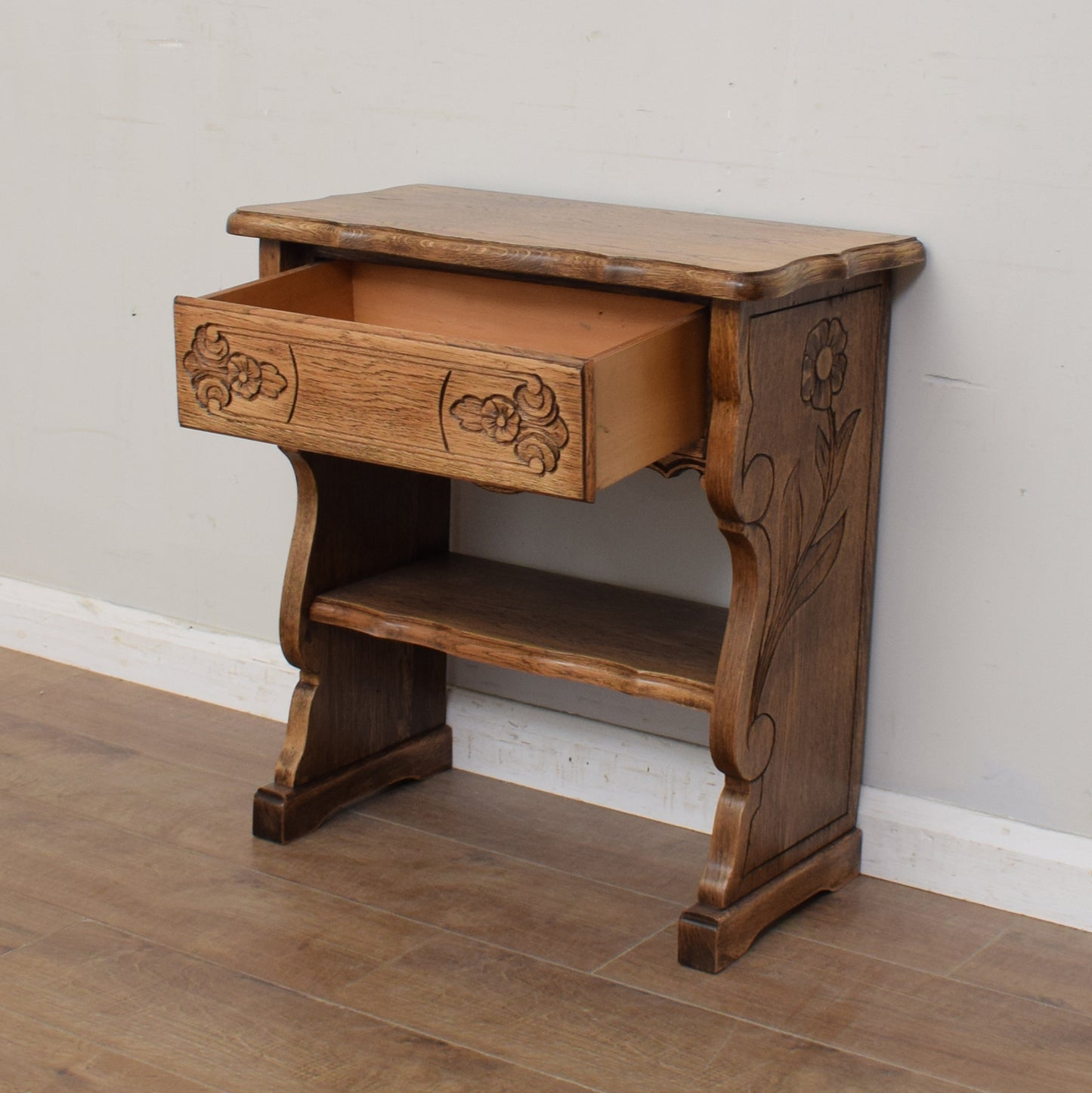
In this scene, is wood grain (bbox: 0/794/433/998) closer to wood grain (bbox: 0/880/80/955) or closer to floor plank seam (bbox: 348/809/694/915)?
wood grain (bbox: 0/880/80/955)

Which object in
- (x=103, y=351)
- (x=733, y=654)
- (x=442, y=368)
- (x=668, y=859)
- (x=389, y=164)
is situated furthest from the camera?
(x=103, y=351)

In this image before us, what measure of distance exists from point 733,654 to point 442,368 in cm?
47

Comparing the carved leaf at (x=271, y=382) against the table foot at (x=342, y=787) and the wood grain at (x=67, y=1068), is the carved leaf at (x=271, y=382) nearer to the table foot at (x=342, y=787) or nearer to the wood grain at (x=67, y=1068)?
the table foot at (x=342, y=787)

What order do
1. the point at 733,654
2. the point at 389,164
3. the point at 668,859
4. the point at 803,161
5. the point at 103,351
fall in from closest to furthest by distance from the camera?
the point at 733,654 < the point at 803,161 < the point at 668,859 < the point at 389,164 < the point at 103,351

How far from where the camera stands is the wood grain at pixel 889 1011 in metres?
1.78

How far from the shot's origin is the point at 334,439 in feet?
6.07

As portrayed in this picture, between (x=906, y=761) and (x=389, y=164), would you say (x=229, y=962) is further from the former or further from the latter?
(x=389, y=164)

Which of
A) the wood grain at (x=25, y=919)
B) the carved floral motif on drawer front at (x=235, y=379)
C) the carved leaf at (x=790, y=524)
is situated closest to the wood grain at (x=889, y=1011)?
the carved leaf at (x=790, y=524)

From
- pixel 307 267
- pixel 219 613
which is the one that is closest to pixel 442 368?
pixel 307 267

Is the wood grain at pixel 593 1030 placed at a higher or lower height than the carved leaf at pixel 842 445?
lower

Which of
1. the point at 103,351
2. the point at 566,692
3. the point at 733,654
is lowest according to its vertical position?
the point at 566,692

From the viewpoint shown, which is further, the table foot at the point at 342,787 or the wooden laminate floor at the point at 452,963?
the table foot at the point at 342,787

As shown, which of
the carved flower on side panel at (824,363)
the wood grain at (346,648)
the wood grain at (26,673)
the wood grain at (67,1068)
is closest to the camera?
the wood grain at (67,1068)

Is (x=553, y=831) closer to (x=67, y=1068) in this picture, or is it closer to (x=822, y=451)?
(x=822, y=451)
